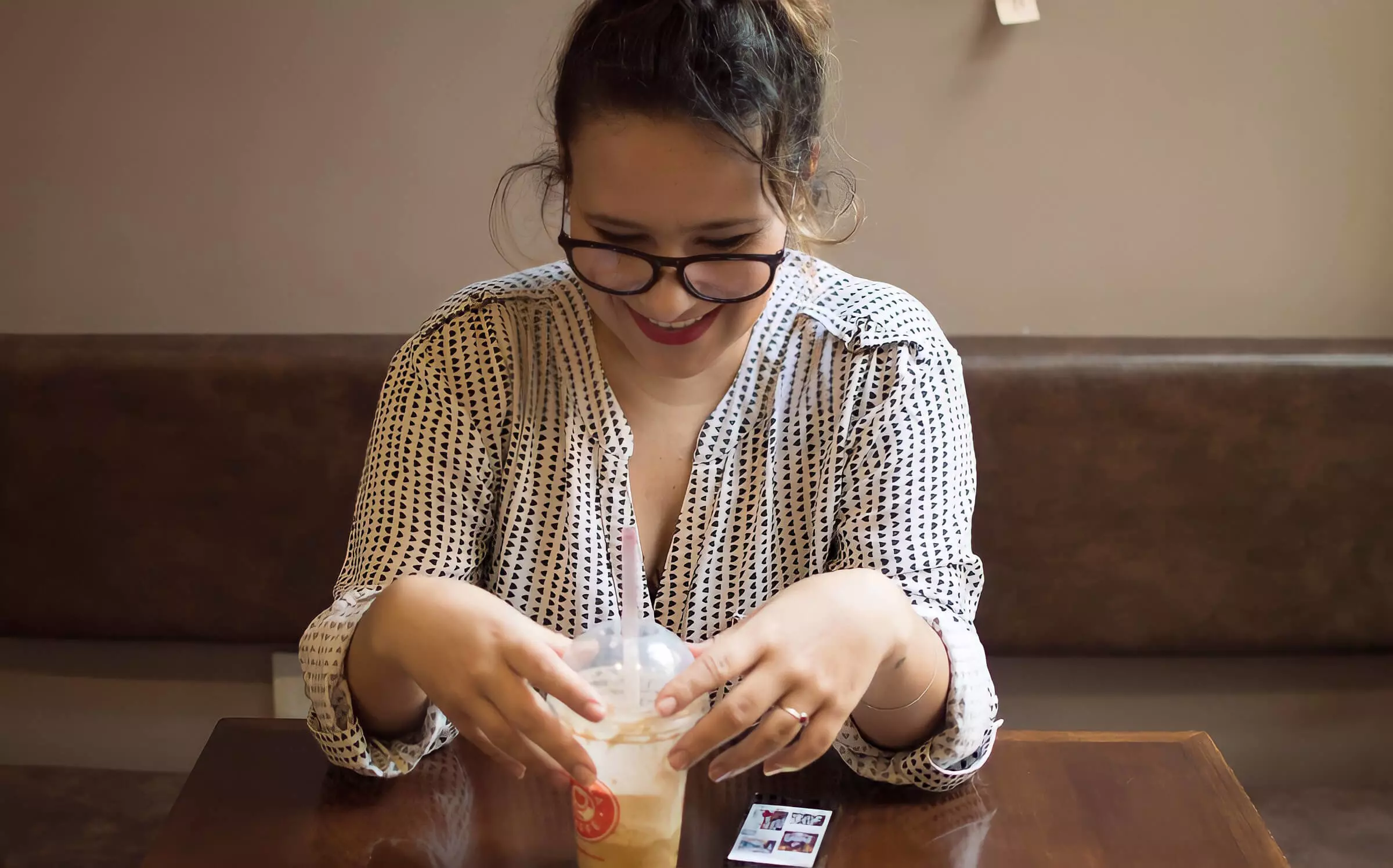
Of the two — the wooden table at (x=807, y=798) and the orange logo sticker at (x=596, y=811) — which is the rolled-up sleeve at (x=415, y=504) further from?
the orange logo sticker at (x=596, y=811)

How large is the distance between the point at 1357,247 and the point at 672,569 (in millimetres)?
1307

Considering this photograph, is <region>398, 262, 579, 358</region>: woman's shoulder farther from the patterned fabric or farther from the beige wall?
the beige wall

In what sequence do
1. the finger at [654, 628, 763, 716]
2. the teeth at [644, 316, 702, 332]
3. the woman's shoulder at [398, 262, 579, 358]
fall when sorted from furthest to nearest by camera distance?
the woman's shoulder at [398, 262, 579, 358]
the teeth at [644, 316, 702, 332]
the finger at [654, 628, 763, 716]

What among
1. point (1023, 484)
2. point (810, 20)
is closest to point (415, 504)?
point (810, 20)

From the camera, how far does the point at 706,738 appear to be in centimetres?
88

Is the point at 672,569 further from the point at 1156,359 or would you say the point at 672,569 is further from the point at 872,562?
the point at 1156,359

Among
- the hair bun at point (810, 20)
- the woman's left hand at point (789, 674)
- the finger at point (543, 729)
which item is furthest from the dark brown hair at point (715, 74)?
the finger at point (543, 729)

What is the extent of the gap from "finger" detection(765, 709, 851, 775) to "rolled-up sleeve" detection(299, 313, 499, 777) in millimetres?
358

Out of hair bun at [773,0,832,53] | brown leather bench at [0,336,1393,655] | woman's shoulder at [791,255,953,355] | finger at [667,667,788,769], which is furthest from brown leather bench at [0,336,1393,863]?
finger at [667,667,788,769]

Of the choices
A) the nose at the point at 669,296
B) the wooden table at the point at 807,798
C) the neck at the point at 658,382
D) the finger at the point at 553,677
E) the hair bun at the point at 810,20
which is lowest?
the wooden table at the point at 807,798

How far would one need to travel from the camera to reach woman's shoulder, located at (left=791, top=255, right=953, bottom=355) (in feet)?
4.35

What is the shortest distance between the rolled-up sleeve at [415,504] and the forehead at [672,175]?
27cm

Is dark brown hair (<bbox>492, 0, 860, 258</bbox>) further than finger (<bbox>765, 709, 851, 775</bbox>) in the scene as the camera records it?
Yes

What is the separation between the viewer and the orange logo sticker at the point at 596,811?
90cm
